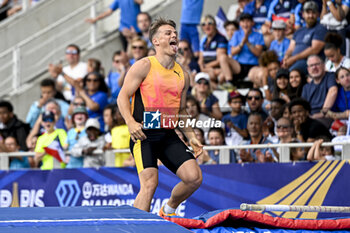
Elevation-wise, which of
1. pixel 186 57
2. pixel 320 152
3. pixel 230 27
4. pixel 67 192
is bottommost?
pixel 67 192

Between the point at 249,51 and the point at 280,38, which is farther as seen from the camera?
the point at 249,51

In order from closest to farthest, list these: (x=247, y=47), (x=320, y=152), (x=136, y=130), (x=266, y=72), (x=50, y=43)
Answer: (x=136, y=130), (x=320, y=152), (x=266, y=72), (x=247, y=47), (x=50, y=43)

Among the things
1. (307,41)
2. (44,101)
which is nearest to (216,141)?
(307,41)

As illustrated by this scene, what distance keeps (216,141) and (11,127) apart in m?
4.25

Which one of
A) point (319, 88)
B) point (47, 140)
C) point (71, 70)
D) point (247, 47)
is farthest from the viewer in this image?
point (71, 70)

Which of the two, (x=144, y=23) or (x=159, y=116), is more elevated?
(x=144, y=23)

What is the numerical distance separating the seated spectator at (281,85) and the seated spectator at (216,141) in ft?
3.12

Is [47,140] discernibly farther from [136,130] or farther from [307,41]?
[136,130]

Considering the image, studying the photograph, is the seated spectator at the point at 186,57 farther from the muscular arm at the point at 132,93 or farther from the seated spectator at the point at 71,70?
the muscular arm at the point at 132,93

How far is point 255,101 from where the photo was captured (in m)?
9.49

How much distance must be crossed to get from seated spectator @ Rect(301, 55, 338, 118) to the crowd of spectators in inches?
0.6

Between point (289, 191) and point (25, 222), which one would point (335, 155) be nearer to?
point (289, 191)

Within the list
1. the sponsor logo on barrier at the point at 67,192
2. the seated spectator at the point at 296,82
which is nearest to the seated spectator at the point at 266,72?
the seated spectator at the point at 296,82

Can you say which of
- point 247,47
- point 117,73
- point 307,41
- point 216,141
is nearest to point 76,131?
point 117,73
